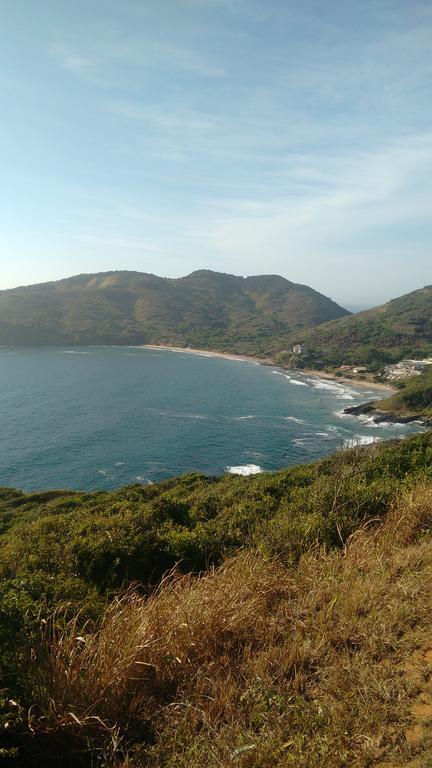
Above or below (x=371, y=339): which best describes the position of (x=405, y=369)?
below

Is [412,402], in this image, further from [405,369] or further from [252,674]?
[252,674]

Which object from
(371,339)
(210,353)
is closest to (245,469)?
(210,353)

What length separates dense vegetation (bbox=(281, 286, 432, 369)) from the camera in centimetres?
12439

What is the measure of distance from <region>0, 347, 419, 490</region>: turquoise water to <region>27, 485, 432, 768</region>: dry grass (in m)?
41.0

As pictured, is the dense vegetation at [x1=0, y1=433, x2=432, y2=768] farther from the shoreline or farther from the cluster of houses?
the cluster of houses

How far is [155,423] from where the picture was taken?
2591 inches

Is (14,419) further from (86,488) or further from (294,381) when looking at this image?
(294,381)

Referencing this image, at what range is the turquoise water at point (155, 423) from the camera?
159ft

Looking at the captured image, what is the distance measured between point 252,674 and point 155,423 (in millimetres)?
62818

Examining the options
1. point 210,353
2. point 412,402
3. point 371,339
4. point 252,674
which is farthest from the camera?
point 210,353

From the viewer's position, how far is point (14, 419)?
63094mm

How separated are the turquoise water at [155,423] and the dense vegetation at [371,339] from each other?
64.0ft

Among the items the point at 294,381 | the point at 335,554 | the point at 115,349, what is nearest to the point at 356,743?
the point at 335,554

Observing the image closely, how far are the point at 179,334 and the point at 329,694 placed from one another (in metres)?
176
